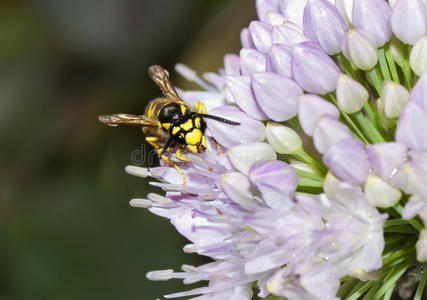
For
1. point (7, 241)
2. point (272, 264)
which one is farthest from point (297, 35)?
point (7, 241)

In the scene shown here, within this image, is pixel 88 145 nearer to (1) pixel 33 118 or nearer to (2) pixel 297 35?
(1) pixel 33 118

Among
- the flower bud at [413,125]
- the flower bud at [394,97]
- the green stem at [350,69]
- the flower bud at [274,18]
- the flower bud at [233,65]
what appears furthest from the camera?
the flower bud at [233,65]

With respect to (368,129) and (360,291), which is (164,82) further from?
(360,291)

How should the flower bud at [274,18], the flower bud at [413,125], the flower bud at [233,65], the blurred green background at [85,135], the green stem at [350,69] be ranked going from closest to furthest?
1. the flower bud at [413,125]
2. the green stem at [350,69]
3. the flower bud at [274,18]
4. the flower bud at [233,65]
5. the blurred green background at [85,135]

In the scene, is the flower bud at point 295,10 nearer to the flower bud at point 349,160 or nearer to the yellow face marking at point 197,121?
the yellow face marking at point 197,121

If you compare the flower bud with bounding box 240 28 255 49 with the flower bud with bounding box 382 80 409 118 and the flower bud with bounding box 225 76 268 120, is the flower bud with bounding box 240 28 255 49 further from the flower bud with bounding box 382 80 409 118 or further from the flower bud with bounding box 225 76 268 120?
the flower bud with bounding box 382 80 409 118

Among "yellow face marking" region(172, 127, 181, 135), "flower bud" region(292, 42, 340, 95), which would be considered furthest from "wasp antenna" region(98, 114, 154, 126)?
"flower bud" region(292, 42, 340, 95)

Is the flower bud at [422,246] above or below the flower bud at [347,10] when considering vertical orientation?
below

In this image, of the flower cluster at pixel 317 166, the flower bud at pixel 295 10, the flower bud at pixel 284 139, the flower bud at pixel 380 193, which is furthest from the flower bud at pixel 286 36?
the flower bud at pixel 380 193
